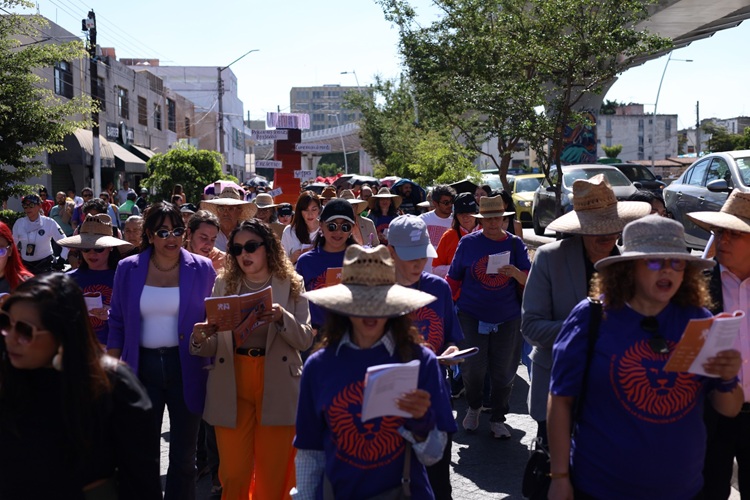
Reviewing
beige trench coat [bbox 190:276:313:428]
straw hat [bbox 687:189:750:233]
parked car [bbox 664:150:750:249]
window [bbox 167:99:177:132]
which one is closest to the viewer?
straw hat [bbox 687:189:750:233]

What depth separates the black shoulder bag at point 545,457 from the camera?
10.8 feet

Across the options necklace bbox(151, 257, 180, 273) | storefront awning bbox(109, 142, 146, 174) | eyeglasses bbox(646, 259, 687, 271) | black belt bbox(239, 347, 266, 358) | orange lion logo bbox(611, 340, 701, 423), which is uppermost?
storefront awning bbox(109, 142, 146, 174)

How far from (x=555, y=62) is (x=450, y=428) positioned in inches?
526

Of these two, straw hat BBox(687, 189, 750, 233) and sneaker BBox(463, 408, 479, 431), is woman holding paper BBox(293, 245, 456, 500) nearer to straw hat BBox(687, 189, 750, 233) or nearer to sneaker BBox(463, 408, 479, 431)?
straw hat BBox(687, 189, 750, 233)

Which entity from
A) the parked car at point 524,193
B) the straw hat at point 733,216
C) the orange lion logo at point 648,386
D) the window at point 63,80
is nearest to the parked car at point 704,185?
the straw hat at point 733,216

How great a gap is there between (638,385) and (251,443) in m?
2.59

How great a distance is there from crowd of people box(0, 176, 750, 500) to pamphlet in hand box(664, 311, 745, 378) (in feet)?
0.19

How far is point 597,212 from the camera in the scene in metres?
4.64

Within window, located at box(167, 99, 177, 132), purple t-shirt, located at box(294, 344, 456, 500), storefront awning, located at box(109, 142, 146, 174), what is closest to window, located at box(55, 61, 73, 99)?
storefront awning, located at box(109, 142, 146, 174)

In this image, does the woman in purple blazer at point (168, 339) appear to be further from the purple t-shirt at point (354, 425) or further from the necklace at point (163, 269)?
the purple t-shirt at point (354, 425)

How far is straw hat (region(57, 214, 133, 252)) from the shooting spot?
617cm

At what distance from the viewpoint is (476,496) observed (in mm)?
5816

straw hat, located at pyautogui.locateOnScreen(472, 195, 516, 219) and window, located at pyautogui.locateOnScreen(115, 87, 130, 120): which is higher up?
window, located at pyautogui.locateOnScreen(115, 87, 130, 120)

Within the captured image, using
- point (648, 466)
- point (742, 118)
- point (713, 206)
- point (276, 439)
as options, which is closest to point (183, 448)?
point (276, 439)
